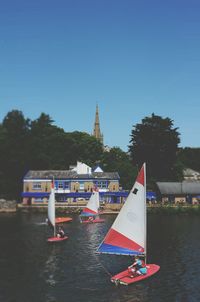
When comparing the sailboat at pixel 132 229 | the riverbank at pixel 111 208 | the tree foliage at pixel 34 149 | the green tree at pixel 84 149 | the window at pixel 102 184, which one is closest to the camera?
the sailboat at pixel 132 229

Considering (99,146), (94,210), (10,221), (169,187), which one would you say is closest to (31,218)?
(10,221)

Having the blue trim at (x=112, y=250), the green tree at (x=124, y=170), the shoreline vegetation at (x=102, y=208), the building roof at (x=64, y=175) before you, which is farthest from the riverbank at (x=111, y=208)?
the blue trim at (x=112, y=250)

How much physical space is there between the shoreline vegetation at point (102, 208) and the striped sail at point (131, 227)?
61358 millimetres

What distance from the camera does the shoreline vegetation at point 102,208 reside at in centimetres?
9798

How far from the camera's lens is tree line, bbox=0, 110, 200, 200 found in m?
115

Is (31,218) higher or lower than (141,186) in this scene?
lower

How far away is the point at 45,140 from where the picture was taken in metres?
134

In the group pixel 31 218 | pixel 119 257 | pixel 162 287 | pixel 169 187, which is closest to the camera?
pixel 162 287

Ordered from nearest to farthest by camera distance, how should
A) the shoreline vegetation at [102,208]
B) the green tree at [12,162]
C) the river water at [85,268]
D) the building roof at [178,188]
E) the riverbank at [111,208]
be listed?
the river water at [85,268]
the riverbank at [111,208]
the shoreline vegetation at [102,208]
the building roof at [178,188]
the green tree at [12,162]

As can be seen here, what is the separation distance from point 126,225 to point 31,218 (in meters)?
54.1

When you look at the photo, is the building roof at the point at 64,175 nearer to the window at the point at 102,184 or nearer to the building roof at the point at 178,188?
the window at the point at 102,184

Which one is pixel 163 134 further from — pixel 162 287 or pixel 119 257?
pixel 162 287

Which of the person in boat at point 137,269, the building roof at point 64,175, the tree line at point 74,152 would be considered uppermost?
the tree line at point 74,152

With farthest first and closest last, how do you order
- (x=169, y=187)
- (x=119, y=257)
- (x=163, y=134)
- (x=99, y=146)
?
(x=99, y=146)
(x=163, y=134)
(x=169, y=187)
(x=119, y=257)
